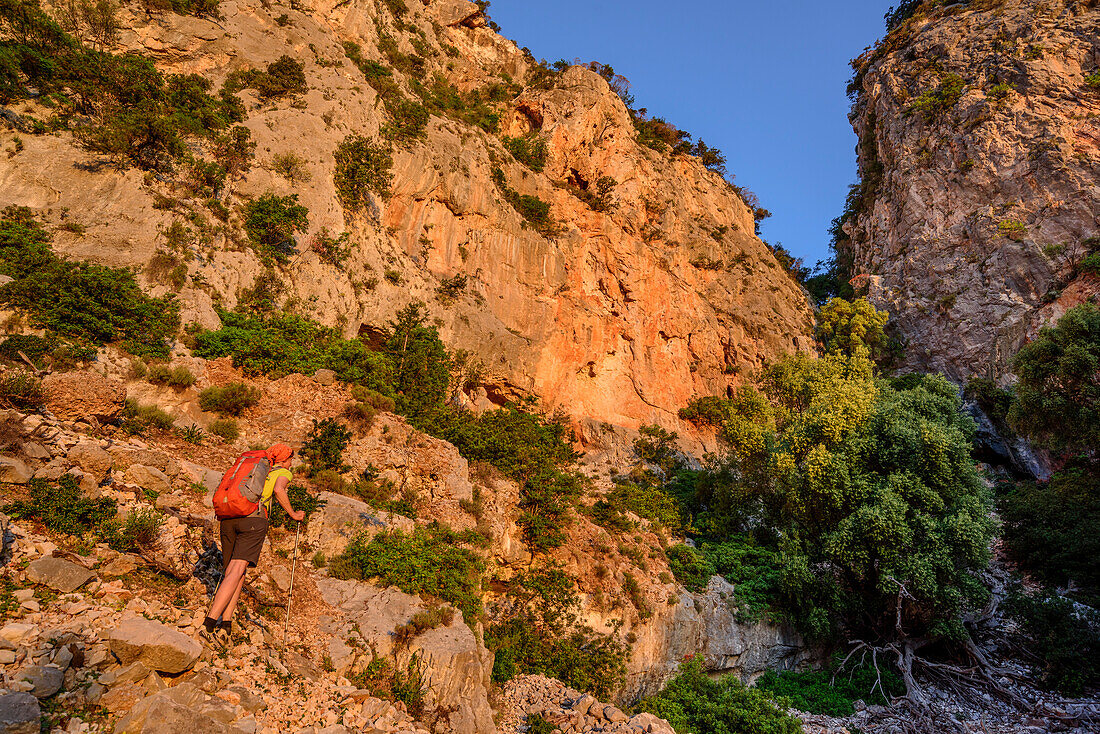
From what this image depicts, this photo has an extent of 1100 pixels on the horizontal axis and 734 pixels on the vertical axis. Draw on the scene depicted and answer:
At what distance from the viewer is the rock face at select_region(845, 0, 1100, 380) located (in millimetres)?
28781

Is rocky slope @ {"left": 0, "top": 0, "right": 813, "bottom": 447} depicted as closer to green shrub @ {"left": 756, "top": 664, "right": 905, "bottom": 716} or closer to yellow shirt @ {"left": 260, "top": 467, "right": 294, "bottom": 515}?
yellow shirt @ {"left": 260, "top": 467, "right": 294, "bottom": 515}

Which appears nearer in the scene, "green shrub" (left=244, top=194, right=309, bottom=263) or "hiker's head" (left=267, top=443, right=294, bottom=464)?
"hiker's head" (left=267, top=443, right=294, bottom=464)

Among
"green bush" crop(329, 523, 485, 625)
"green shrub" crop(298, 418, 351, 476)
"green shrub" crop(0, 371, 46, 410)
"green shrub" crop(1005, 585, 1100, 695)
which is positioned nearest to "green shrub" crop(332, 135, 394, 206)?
"green shrub" crop(298, 418, 351, 476)

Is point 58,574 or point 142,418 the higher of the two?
point 142,418

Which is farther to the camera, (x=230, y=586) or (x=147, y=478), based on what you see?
(x=147, y=478)

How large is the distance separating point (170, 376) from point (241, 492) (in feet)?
25.4

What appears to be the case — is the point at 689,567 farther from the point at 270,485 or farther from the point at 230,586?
the point at 230,586

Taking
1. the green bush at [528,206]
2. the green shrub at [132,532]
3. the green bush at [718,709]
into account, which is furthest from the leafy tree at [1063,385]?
the green shrub at [132,532]

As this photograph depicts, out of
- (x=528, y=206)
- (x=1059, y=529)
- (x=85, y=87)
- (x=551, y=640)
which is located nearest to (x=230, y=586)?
(x=551, y=640)

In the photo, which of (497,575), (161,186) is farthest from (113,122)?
(497,575)

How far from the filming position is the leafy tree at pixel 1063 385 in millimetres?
16375

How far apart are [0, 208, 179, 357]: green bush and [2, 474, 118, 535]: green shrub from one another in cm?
651

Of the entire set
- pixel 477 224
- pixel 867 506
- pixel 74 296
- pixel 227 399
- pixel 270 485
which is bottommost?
pixel 270 485

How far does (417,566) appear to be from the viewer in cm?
934
